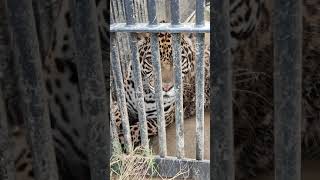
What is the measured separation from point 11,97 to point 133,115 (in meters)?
3.83

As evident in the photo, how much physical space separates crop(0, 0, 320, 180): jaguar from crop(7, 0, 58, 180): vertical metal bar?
0.16 ft

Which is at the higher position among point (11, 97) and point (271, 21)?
point (271, 21)

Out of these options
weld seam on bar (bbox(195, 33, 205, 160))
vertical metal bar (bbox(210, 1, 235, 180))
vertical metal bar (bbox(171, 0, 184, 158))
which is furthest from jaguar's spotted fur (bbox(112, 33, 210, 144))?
vertical metal bar (bbox(210, 1, 235, 180))

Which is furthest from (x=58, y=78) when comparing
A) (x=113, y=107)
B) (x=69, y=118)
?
(x=113, y=107)

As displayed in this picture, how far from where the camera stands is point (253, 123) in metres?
0.75

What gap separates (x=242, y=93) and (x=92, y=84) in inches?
8.4

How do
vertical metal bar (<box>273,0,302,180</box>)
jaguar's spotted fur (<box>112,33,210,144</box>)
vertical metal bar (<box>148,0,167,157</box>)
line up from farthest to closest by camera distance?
jaguar's spotted fur (<box>112,33,210,144</box>) → vertical metal bar (<box>148,0,167,157</box>) → vertical metal bar (<box>273,0,302,180</box>)

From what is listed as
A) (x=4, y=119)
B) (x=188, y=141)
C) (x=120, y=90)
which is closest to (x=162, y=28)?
(x=120, y=90)

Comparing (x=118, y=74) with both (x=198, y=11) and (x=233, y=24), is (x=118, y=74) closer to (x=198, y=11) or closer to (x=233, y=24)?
(x=198, y=11)

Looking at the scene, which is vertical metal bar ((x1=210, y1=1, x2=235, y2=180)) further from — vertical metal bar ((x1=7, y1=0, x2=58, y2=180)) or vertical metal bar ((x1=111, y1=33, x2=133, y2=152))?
vertical metal bar ((x1=111, y1=33, x2=133, y2=152))

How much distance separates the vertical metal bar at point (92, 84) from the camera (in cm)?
70

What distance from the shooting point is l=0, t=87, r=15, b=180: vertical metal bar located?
779 mm

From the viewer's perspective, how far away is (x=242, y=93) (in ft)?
2.40

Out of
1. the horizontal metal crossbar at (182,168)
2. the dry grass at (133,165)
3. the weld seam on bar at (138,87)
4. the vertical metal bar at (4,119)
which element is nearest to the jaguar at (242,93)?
the vertical metal bar at (4,119)
